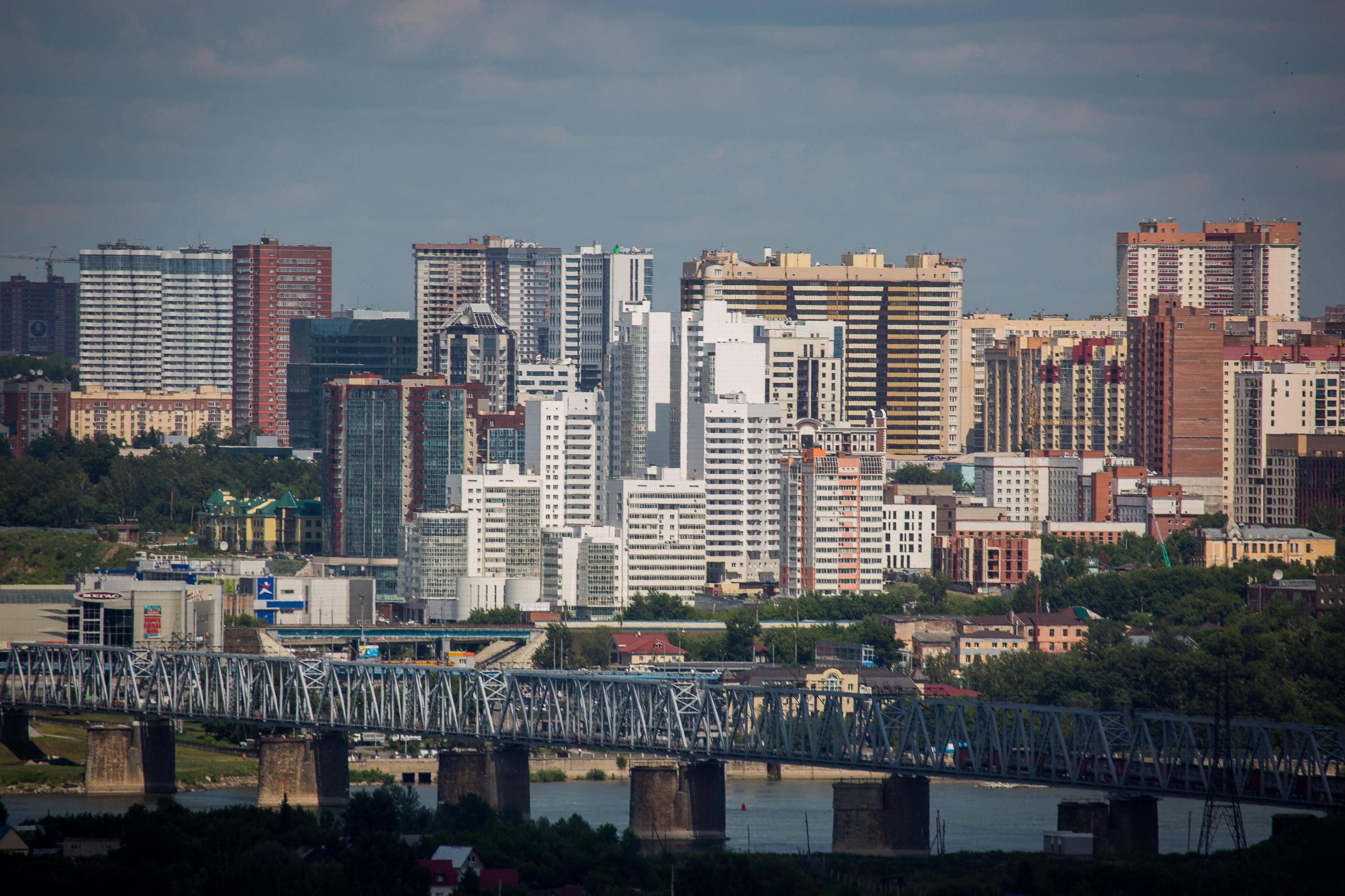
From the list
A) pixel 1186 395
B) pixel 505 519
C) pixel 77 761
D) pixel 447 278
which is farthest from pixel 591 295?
pixel 77 761

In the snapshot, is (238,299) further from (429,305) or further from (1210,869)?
(1210,869)

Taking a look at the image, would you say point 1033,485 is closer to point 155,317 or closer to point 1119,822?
point 1119,822

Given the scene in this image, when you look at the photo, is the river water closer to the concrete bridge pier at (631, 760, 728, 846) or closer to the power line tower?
the concrete bridge pier at (631, 760, 728, 846)

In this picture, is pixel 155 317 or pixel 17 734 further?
pixel 155 317

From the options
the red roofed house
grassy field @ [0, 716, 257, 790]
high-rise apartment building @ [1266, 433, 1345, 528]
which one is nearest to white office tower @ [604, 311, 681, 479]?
the red roofed house

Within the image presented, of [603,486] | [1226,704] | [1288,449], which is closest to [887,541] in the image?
[603,486]

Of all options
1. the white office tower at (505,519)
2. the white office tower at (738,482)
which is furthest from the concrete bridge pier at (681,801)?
the white office tower at (738,482)
